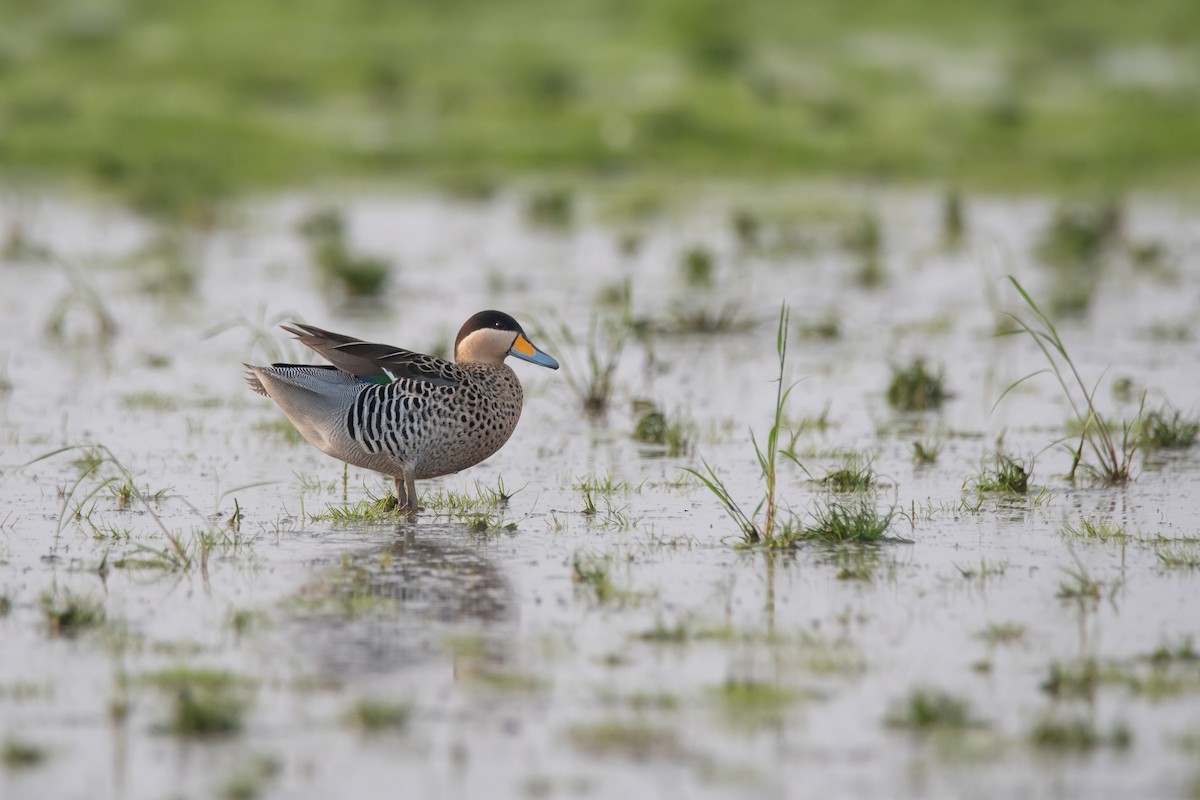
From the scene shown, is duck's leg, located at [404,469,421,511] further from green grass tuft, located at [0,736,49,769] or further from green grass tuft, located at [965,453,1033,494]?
green grass tuft, located at [0,736,49,769]

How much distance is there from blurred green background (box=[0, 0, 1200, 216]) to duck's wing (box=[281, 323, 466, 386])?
11971 mm

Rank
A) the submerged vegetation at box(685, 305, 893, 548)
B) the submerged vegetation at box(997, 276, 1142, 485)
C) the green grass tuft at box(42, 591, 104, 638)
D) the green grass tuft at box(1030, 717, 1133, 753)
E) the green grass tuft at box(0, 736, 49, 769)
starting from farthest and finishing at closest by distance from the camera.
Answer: the submerged vegetation at box(997, 276, 1142, 485)
the submerged vegetation at box(685, 305, 893, 548)
the green grass tuft at box(42, 591, 104, 638)
the green grass tuft at box(1030, 717, 1133, 753)
the green grass tuft at box(0, 736, 49, 769)

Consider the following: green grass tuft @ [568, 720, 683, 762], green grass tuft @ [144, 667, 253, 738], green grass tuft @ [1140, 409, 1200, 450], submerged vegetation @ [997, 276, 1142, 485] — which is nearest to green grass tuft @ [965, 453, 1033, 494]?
submerged vegetation @ [997, 276, 1142, 485]

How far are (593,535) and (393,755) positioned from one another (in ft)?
8.32

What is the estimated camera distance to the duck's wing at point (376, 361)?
7.48 meters

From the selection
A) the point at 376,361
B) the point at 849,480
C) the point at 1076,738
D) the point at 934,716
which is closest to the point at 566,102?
the point at 849,480

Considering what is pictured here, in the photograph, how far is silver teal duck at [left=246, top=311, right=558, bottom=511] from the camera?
24.2 feet

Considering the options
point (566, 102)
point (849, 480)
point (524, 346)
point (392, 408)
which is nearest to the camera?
point (392, 408)

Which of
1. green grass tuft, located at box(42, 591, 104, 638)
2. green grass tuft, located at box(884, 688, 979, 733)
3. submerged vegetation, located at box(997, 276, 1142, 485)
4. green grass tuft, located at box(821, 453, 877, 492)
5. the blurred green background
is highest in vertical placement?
the blurred green background

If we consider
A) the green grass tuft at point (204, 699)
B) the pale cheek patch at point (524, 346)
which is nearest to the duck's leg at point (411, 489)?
the pale cheek patch at point (524, 346)

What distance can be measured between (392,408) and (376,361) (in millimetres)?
243

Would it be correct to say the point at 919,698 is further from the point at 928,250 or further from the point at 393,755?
the point at 928,250

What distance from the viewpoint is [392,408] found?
24.2 feet

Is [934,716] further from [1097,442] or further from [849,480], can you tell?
[1097,442]
